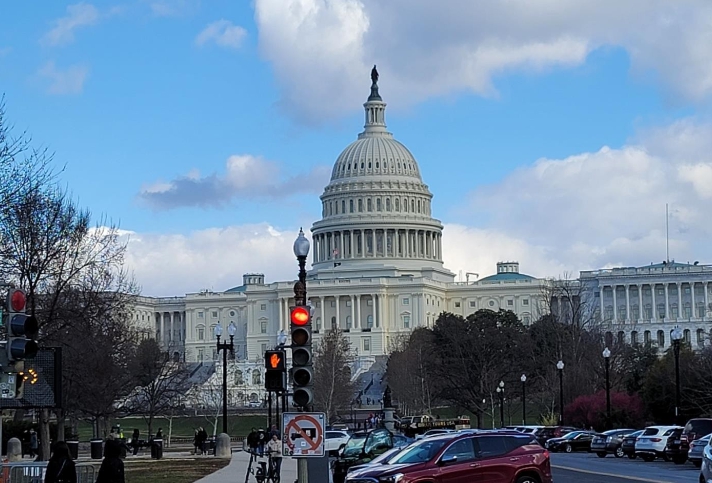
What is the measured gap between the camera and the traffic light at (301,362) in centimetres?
2091

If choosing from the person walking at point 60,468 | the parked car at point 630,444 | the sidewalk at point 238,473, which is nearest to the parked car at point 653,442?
the parked car at point 630,444

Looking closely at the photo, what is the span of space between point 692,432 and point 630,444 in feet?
21.7

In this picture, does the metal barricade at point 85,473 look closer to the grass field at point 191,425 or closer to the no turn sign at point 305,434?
the no turn sign at point 305,434

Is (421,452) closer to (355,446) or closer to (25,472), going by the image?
(25,472)

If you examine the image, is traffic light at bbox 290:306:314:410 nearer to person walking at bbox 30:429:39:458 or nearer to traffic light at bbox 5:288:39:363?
traffic light at bbox 5:288:39:363

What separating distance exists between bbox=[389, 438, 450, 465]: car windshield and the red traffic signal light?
249 inches

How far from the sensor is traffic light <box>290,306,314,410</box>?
68.6ft

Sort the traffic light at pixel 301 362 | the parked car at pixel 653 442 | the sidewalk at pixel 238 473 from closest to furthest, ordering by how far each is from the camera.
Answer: the traffic light at pixel 301 362, the sidewalk at pixel 238 473, the parked car at pixel 653 442

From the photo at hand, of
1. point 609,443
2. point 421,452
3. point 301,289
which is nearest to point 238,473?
point 609,443

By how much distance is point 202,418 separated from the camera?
121062 mm

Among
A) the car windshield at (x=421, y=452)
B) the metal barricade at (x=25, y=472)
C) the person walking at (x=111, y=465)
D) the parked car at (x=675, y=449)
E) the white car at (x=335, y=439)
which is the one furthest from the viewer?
the white car at (x=335, y=439)

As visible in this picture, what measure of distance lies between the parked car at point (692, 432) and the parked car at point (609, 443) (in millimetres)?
7079

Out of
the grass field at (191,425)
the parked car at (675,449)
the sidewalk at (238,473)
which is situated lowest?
the sidewalk at (238,473)

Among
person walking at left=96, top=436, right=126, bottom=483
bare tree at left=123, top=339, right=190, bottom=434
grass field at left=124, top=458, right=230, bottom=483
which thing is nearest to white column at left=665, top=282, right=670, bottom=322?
bare tree at left=123, top=339, right=190, bottom=434
